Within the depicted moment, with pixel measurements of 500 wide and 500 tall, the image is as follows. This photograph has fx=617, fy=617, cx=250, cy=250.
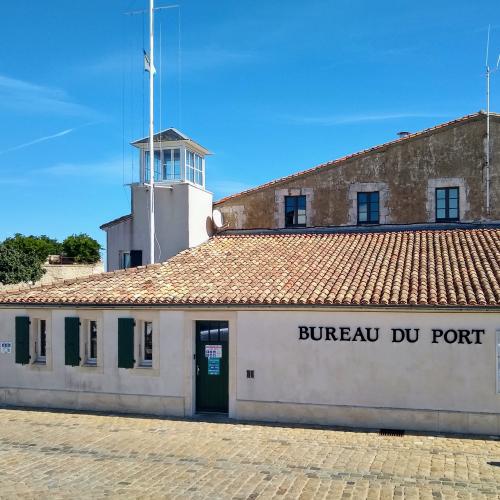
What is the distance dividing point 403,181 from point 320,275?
7.87 meters

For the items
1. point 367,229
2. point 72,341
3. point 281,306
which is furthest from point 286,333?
point 367,229

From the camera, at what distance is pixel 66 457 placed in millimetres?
12250

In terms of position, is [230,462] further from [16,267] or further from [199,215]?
[16,267]

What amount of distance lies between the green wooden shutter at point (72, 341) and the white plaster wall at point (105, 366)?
182 millimetres

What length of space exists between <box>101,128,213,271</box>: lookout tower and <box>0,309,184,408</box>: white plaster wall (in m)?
6.27

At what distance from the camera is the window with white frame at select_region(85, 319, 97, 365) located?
55.9ft

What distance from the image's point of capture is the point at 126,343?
1633 centimetres

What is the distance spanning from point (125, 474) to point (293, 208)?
14.7 m

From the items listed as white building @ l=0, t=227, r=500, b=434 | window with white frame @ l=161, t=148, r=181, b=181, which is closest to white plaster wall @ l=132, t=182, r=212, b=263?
window with white frame @ l=161, t=148, r=181, b=181

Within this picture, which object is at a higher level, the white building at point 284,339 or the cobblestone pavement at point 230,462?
the white building at point 284,339

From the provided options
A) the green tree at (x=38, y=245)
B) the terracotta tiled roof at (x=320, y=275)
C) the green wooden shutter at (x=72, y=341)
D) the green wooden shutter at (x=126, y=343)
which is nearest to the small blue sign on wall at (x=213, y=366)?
the terracotta tiled roof at (x=320, y=275)

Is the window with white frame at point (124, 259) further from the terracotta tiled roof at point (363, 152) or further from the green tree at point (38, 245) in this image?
the green tree at point (38, 245)

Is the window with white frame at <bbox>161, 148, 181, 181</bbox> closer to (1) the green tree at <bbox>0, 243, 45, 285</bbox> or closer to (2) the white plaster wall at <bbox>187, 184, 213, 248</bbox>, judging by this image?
(2) the white plaster wall at <bbox>187, 184, 213, 248</bbox>

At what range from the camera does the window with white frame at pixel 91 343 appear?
17.0 meters
